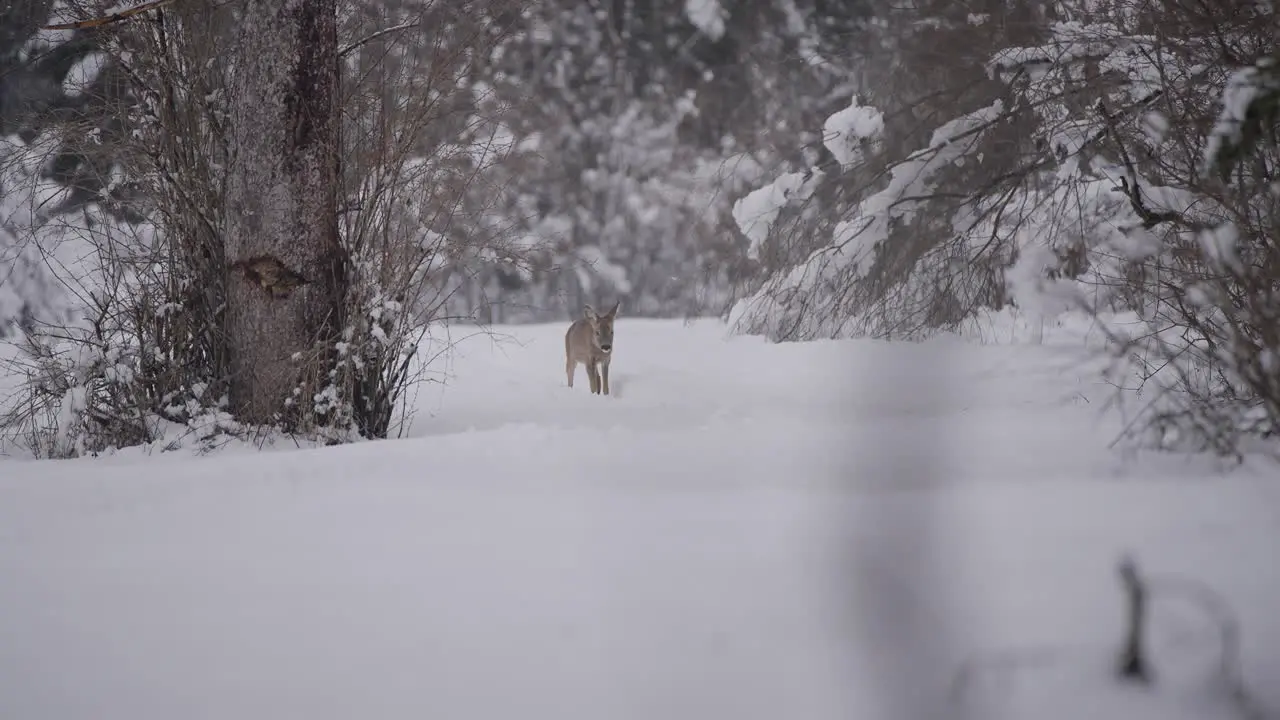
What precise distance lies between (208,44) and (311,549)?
350 centimetres

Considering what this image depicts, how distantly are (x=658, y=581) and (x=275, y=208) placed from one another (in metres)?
3.33

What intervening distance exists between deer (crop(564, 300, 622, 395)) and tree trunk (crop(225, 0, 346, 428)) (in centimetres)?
462

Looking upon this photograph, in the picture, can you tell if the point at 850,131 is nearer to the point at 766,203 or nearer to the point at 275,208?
the point at 766,203

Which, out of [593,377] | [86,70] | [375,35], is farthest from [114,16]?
[593,377]

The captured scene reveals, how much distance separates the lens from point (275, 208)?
14.6 ft

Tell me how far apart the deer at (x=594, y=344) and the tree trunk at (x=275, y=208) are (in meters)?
4.62

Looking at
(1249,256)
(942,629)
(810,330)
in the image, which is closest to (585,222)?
(810,330)

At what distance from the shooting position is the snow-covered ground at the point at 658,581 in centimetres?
146

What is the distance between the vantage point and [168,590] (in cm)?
215

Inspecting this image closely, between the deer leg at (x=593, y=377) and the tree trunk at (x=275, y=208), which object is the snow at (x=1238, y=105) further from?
the deer leg at (x=593, y=377)

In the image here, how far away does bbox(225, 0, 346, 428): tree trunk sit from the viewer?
4406 millimetres

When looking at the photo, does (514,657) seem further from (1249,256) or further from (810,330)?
(810,330)

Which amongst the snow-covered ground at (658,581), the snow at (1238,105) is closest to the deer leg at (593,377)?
the snow-covered ground at (658,581)

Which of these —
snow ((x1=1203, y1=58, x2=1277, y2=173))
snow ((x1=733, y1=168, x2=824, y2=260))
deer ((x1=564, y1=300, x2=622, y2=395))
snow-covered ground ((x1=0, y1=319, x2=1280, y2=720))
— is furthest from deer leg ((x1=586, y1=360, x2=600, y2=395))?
snow ((x1=1203, y1=58, x2=1277, y2=173))
